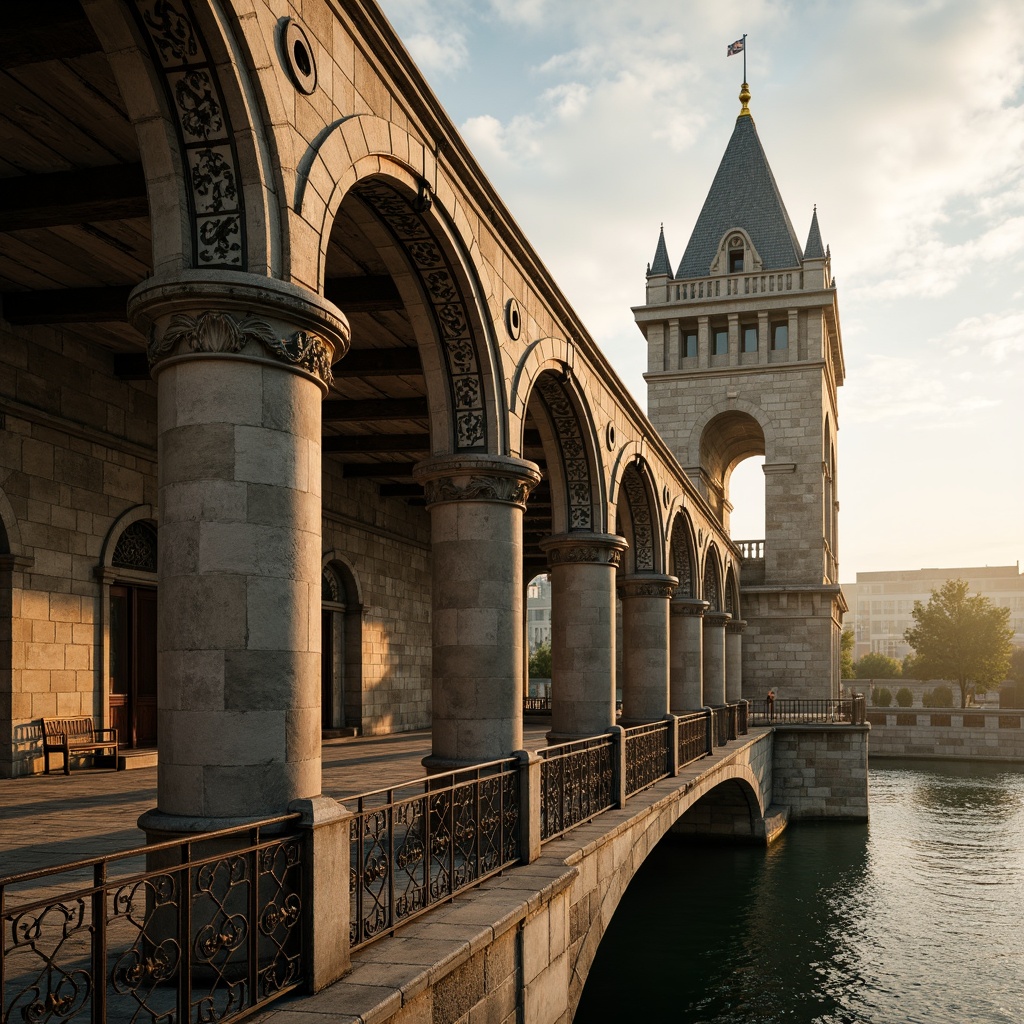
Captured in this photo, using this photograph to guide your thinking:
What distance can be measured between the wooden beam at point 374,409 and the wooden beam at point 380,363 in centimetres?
195

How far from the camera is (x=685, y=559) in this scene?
2227 cm

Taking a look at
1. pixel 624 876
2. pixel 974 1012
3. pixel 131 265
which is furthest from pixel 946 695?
pixel 131 265

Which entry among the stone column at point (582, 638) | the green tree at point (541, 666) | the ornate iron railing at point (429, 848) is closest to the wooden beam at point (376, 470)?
the stone column at point (582, 638)

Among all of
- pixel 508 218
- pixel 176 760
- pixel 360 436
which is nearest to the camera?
pixel 176 760

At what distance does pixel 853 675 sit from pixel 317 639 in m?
86.1

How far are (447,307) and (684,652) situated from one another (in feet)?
45.2

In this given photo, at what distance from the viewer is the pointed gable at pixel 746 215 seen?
38.4m

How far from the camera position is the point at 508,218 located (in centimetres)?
987

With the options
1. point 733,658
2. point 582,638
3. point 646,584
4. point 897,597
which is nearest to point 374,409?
point 582,638

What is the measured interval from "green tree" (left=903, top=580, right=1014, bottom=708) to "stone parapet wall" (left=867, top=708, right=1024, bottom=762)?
14856 mm

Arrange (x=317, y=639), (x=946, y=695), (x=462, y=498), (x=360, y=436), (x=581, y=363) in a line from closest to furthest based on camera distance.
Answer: (x=317, y=639)
(x=462, y=498)
(x=581, y=363)
(x=360, y=436)
(x=946, y=695)

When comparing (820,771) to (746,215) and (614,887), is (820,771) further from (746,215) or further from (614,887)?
(746,215)

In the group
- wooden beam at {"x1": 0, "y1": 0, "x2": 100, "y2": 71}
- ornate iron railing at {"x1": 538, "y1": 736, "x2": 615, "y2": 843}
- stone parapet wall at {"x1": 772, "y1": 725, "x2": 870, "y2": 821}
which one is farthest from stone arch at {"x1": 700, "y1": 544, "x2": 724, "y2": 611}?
wooden beam at {"x1": 0, "y1": 0, "x2": 100, "y2": 71}

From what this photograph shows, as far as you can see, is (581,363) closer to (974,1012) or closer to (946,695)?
(974,1012)
